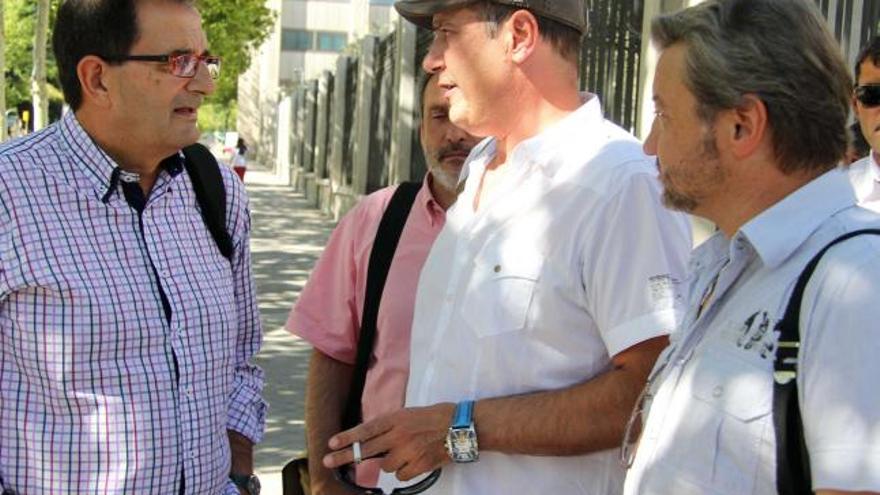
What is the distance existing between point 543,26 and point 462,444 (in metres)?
0.92

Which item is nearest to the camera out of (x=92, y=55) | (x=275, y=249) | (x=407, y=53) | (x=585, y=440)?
(x=585, y=440)

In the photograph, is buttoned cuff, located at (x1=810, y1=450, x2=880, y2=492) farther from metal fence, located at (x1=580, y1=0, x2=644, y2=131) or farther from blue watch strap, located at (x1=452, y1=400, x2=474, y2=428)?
metal fence, located at (x1=580, y1=0, x2=644, y2=131)

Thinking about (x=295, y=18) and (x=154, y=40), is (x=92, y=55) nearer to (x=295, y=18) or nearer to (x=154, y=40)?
(x=154, y=40)

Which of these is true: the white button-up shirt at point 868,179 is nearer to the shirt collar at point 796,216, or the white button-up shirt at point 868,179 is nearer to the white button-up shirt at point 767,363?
the white button-up shirt at point 767,363

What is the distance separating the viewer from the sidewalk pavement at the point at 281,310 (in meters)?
7.44

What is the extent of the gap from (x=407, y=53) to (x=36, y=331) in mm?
13310

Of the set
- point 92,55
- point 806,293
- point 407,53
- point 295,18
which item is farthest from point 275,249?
point 295,18

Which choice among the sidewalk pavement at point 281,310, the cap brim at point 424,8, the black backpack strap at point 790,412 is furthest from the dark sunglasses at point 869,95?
the sidewalk pavement at point 281,310

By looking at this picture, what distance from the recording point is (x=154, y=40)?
2.98 m

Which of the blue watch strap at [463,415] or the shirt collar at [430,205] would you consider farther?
the shirt collar at [430,205]

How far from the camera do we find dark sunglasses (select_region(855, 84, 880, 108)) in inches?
161

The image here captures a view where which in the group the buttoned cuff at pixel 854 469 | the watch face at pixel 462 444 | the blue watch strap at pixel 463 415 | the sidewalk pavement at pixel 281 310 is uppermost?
the buttoned cuff at pixel 854 469

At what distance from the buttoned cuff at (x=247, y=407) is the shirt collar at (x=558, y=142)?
3.37 feet

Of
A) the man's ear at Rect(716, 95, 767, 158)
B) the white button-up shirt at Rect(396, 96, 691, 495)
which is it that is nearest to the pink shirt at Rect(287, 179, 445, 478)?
the white button-up shirt at Rect(396, 96, 691, 495)
